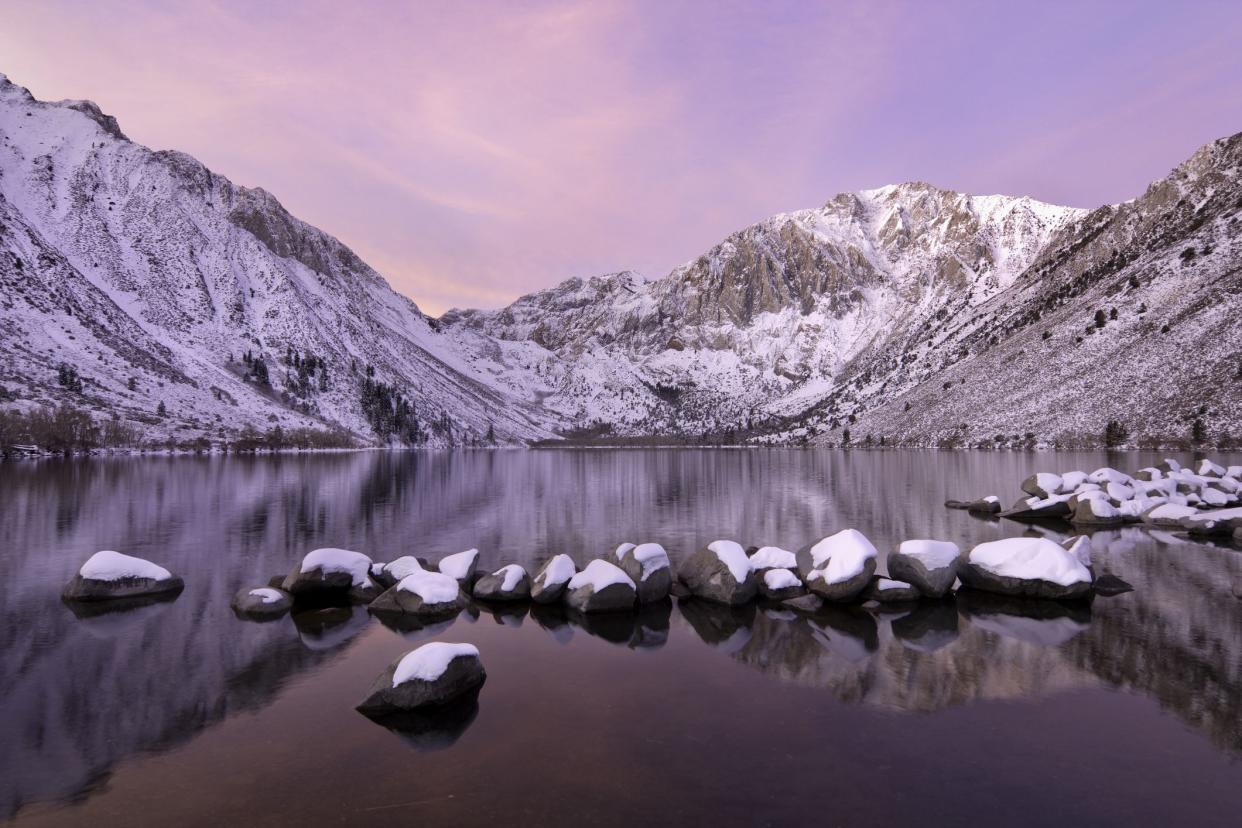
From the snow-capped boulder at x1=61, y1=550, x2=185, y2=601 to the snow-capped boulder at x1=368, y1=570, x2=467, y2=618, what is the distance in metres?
9.58

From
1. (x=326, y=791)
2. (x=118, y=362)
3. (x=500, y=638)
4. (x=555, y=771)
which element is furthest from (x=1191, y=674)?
(x=118, y=362)

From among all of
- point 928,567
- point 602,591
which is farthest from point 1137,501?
point 602,591

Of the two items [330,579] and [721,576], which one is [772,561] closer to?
[721,576]

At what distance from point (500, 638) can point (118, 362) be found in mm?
204535

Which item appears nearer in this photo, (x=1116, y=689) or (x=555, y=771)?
(x=555, y=771)

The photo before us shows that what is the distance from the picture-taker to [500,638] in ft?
68.5

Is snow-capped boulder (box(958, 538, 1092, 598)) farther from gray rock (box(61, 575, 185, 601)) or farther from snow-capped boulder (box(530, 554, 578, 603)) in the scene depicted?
gray rock (box(61, 575, 185, 601))

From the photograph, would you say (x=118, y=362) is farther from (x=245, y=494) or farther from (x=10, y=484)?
(x=245, y=494)

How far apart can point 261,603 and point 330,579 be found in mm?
2520

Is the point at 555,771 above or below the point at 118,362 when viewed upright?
below

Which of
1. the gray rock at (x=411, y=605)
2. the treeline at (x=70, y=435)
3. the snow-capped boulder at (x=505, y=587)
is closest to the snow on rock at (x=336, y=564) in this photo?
the gray rock at (x=411, y=605)

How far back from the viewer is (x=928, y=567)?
2489 cm

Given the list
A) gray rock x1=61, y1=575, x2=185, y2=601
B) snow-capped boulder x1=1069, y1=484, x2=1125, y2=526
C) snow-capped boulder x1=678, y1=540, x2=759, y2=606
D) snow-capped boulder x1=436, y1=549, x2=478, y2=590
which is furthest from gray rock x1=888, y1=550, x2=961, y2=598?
gray rock x1=61, y1=575, x2=185, y2=601

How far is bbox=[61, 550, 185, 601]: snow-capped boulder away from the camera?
24.9 metres
